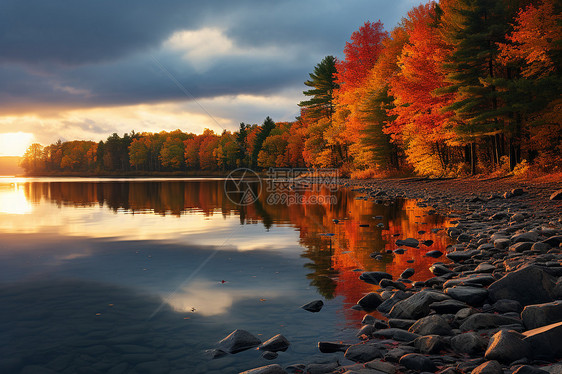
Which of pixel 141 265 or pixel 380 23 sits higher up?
pixel 380 23

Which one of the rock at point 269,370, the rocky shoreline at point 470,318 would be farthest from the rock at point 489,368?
the rock at point 269,370

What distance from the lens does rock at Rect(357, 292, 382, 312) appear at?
6867 mm

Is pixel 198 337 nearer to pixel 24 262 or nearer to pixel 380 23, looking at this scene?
pixel 24 262

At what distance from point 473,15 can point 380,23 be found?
82.2 feet

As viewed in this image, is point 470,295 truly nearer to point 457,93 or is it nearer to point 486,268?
point 486,268

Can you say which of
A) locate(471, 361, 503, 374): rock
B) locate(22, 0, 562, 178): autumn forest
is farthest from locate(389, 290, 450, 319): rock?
locate(22, 0, 562, 178): autumn forest

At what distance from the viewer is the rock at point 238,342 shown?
5.38 metres

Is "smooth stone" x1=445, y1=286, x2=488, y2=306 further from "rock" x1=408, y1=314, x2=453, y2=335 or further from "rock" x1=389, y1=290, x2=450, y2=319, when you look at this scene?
Answer: "rock" x1=408, y1=314, x2=453, y2=335

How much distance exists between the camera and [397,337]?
541 cm

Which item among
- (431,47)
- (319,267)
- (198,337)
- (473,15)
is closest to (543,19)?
(473,15)

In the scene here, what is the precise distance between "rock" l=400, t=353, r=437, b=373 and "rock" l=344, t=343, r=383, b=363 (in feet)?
1.17

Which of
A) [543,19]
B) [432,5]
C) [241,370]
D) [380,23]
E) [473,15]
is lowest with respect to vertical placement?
[241,370]

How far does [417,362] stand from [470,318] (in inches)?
58.7

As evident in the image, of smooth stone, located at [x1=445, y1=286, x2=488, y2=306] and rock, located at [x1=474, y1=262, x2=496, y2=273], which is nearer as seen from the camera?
smooth stone, located at [x1=445, y1=286, x2=488, y2=306]
